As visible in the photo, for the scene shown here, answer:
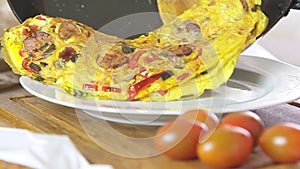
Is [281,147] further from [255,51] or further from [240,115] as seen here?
[255,51]

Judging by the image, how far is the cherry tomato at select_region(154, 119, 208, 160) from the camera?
0.51m

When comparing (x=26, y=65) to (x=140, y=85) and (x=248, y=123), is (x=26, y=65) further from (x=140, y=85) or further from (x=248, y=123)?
(x=248, y=123)

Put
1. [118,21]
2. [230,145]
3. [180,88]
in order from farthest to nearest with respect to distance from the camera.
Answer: [118,21] → [180,88] → [230,145]

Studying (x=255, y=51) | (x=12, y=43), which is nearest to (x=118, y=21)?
(x=12, y=43)

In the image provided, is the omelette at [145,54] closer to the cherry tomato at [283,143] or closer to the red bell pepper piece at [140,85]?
the red bell pepper piece at [140,85]

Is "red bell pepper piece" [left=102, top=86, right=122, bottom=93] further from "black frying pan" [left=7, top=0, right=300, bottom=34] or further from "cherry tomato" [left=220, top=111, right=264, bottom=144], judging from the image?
"black frying pan" [left=7, top=0, right=300, bottom=34]

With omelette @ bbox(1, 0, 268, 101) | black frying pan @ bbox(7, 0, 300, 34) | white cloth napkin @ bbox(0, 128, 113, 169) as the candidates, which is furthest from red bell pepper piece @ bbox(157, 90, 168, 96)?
black frying pan @ bbox(7, 0, 300, 34)

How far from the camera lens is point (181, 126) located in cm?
52

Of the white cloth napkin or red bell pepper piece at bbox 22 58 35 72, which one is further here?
red bell pepper piece at bbox 22 58 35 72

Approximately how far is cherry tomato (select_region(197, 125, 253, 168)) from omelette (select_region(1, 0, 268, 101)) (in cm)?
11

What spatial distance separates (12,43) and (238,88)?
261 millimetres

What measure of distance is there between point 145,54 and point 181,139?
5.6 inches

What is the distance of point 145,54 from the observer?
2.05ft

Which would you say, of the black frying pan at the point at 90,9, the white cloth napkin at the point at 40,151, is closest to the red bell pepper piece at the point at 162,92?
the white cloth napkin at the point at 40,151
